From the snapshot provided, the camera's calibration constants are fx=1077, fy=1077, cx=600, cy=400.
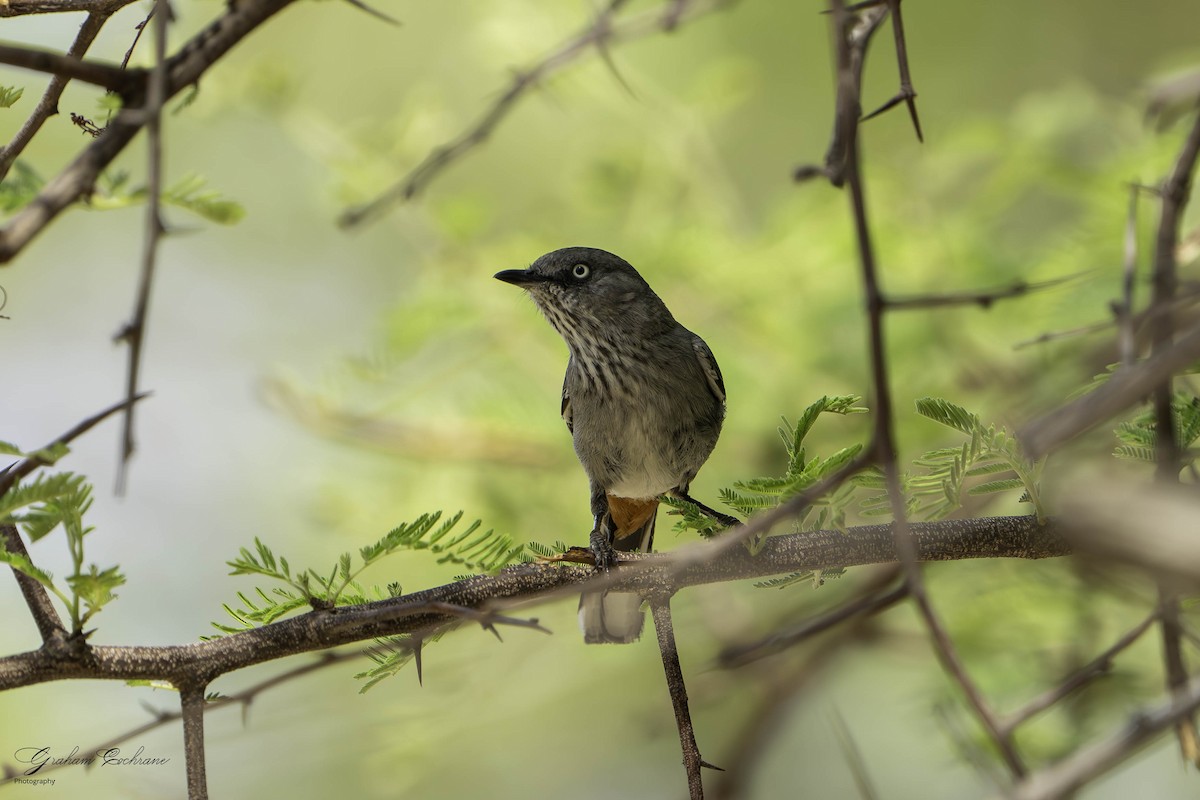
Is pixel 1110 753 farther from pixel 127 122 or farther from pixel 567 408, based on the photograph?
pixel 567 408

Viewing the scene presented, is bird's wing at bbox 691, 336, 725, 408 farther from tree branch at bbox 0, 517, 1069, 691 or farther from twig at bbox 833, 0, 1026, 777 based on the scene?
twig at bbox 833, 0, 1026, 777

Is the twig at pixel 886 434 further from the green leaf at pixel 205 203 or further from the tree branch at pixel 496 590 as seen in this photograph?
the green leaf at pixel 205 203

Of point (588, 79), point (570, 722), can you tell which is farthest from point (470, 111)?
point (570, 722)

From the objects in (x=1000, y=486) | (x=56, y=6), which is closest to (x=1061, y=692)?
(x=1000, y=486)

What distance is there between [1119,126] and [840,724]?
490cm

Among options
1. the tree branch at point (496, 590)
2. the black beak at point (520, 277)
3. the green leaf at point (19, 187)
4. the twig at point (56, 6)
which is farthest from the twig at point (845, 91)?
the black beak at point (520, 277)

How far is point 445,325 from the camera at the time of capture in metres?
5.20

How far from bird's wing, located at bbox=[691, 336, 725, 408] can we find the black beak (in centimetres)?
82

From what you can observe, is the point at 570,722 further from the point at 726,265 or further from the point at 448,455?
the point at 726,265

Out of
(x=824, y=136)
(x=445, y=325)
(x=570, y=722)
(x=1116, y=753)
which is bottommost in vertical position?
(x=570, y=722)

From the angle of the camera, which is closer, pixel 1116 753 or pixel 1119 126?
pixel 1116 753

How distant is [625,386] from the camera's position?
198 inches

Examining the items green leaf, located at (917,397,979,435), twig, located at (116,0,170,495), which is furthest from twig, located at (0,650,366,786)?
green leaf, located at (917,397,979,435)

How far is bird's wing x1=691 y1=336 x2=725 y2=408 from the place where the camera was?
5070mm
